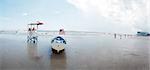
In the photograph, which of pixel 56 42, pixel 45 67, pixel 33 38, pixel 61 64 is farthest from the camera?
pixel 33 38

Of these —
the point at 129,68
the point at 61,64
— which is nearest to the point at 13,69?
the point at 61,64

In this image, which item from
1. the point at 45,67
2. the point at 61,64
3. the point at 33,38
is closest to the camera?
the point at 45,67

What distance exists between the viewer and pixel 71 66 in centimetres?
361

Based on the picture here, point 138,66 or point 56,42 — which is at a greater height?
point 56,42

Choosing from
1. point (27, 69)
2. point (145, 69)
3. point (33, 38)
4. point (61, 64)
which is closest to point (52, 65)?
point (61, 64)

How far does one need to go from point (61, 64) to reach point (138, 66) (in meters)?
1.29

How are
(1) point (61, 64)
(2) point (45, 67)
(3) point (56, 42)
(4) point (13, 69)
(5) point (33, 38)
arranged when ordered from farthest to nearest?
(5) point (33, 38)
(3) point (56, 42)
(1) point (61, 64)
(2) point (45, 67)
(4) point (13, 69)

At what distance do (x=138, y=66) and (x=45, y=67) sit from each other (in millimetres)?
1558

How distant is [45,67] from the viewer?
3.46 metres

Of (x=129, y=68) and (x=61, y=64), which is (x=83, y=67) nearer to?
(x=61, y=64)

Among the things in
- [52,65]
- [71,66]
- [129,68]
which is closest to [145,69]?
[129,68]

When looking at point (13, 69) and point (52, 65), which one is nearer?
point (13, 69)

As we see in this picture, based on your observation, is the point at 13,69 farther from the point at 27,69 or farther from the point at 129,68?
the point at 129,68

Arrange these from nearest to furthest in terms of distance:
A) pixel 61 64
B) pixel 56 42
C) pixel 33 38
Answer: pixel 61 64
pixel 56 42
pixel 33 38
